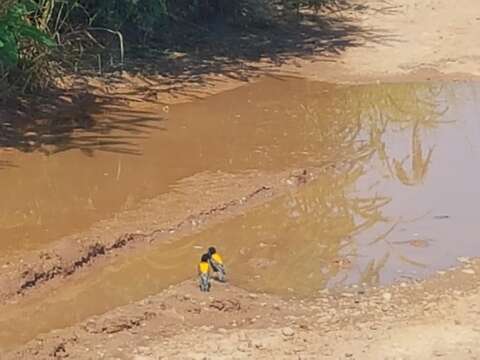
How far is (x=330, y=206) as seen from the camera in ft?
23.6

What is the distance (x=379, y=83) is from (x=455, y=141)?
248 centimetres

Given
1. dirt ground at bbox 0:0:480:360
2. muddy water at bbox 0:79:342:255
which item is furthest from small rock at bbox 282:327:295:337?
muddy water at bbox 0:79:342:255

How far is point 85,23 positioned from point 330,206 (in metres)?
4.74

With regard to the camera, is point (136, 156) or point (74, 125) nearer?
point (136, 156)

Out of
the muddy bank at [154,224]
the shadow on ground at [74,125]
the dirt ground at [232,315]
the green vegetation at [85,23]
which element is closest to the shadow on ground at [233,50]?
the green vegetation at [85,23]

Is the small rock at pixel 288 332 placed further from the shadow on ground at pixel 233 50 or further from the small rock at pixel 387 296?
the shadow on ground at pixel 233 50

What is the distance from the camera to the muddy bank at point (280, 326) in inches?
193

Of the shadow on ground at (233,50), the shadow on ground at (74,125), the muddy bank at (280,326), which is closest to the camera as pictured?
the muddy bank at (280,326)

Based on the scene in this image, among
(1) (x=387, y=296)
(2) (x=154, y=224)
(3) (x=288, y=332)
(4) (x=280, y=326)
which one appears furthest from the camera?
(2) (x=154, y=224)

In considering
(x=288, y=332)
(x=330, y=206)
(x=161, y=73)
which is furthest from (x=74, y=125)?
(x=288, y=332)

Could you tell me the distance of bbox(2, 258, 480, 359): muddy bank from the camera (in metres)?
4.90

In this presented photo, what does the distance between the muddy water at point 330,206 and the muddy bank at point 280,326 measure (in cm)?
21

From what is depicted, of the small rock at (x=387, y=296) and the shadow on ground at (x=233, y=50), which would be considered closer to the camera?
the small rock at (x=387, y=296)

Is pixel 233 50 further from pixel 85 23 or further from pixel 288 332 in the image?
pixel 288 332
